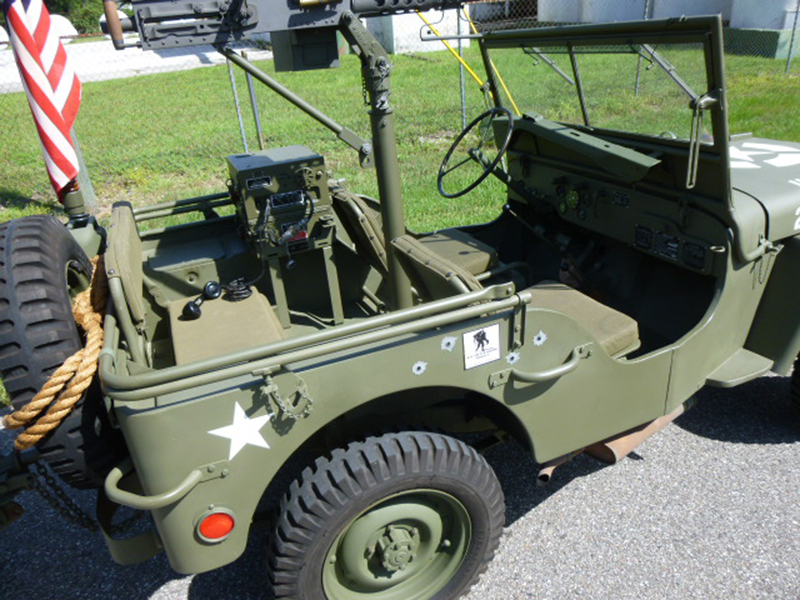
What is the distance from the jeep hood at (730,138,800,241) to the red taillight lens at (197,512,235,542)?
2366 mm

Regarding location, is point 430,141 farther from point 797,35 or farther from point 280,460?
point 797,35

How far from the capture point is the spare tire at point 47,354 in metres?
2.24

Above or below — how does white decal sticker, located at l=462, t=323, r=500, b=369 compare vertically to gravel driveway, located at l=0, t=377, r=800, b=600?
above

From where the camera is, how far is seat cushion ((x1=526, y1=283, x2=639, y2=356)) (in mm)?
2730

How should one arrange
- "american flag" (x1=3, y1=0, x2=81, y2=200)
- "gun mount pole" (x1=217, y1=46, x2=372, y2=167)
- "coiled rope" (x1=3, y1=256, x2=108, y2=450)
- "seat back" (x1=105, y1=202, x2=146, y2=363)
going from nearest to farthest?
"coiled rope" (x1=3, y1=256, x2=108, y2=450), "seat back" (x1=105, y1=202, x2=146, y2=363), "gun mount pole" (x1=217, y1=46, x2=372, y2=167), "american flag" (x1=3, y1=0, x2=81, y2=200)

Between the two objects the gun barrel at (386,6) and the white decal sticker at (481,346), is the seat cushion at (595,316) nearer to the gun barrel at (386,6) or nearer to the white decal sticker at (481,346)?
the white decal sticker at (481,346)

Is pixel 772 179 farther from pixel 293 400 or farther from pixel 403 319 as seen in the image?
pixel 293 400

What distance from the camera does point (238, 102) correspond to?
26.2 feet

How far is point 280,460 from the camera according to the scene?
6.98ft

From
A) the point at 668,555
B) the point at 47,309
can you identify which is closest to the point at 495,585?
the point at 668,555

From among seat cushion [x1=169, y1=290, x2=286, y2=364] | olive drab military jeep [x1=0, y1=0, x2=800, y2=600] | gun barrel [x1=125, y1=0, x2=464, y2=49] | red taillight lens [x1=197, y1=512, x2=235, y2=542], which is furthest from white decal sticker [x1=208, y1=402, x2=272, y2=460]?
gun barrel [x1=125, y1=0, x2=464, y2=49]

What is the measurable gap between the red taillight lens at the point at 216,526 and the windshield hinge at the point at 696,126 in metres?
2.04

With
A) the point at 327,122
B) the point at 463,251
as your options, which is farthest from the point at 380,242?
the point at 327,122

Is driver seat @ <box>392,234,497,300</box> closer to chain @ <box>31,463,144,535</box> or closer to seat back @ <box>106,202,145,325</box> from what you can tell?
seat back @ <box>106,202,145,325</box>
